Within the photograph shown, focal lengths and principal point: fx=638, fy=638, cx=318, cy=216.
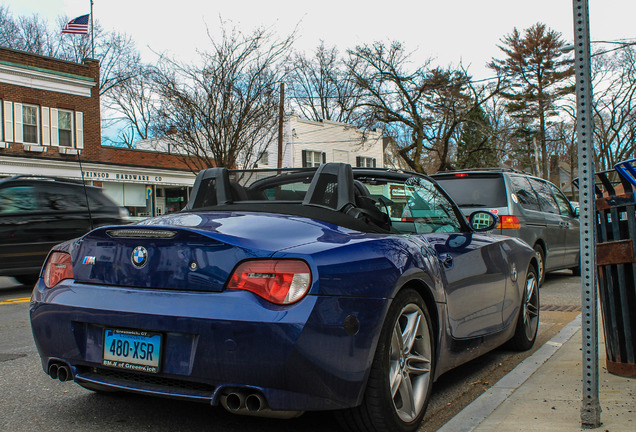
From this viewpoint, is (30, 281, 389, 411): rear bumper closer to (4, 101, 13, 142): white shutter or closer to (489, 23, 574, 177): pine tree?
(4, 101, 13, 142): white shutter

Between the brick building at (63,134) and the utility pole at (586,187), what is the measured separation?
82.2ft

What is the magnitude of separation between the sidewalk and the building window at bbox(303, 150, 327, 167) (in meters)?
32.0

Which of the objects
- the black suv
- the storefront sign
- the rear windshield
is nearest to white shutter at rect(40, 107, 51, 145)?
the storefront sign

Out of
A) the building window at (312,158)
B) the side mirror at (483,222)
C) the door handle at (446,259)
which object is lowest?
the door handle at (446,259)

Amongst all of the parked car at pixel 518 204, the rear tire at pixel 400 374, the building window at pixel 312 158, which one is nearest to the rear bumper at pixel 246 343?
the rear tire at pixel 400 374

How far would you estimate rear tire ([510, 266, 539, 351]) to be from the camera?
5.31 metres

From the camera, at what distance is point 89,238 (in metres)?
3.39

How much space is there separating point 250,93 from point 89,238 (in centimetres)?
2078

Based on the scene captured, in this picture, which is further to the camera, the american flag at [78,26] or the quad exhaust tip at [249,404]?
the american flag at [78,26]

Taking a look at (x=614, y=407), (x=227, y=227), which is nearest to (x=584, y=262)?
(x=614, y=407)

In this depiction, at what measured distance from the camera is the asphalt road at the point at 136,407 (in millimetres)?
3492

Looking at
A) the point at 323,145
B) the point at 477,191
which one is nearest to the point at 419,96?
the point at 323,145

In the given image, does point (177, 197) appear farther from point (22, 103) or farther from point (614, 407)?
point (614, 407)

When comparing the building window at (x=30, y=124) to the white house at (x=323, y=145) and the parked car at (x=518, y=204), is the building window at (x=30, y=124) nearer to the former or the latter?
the white house at (x=323, y=145)
